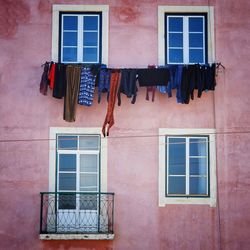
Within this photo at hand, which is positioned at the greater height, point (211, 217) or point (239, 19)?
point (239, 19)

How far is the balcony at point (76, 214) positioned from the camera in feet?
38.9

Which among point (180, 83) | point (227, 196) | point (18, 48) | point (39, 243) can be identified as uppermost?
point (18, 48)

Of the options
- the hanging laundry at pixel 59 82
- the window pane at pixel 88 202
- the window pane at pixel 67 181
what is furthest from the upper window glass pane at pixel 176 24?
the window pane at pixel 88 202

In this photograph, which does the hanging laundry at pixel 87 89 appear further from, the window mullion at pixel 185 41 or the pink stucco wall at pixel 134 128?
the window mullion at pixel 185 41

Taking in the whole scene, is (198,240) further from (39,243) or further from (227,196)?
(39,243)

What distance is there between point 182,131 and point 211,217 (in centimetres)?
213

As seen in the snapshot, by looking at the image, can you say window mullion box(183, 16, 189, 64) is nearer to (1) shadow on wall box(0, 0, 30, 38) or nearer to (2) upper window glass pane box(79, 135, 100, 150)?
(2) upper window glass pane box(79, 135, 100, 150)

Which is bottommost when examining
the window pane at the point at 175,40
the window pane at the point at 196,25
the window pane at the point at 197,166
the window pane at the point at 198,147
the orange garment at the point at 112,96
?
the window pane at the point at 197,166

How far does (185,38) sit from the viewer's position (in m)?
12.7

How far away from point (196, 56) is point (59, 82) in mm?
3424

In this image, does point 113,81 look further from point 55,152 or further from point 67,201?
point 67,201

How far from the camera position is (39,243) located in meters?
11.9

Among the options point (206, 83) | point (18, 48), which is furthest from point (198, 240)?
point (18, 48)

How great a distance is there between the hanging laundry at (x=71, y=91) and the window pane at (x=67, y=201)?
1.81m
